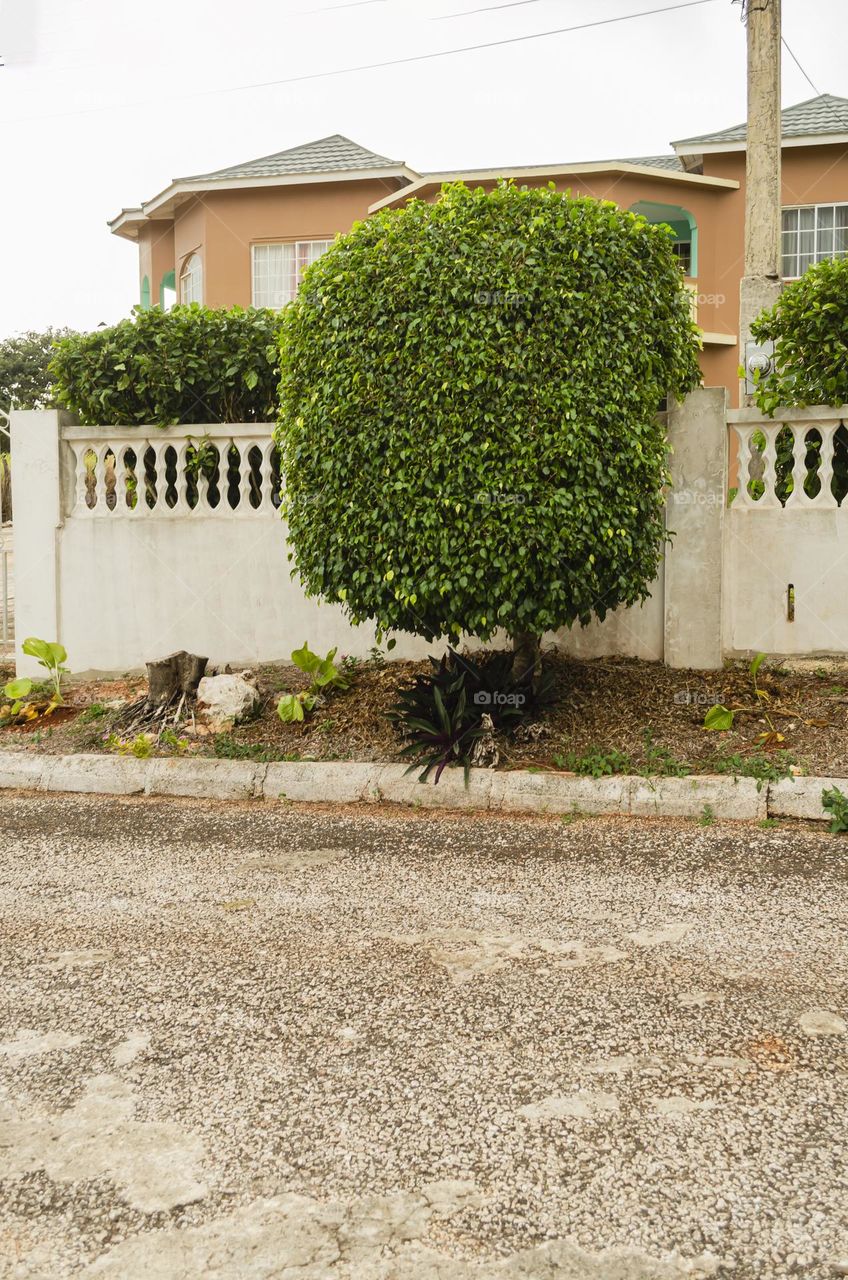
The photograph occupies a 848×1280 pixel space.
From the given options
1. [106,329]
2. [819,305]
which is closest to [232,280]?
[106,329]

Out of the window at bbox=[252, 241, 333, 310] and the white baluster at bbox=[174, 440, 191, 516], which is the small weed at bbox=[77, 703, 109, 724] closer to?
the white baluster at bbox=[174, 440, 191, 516]

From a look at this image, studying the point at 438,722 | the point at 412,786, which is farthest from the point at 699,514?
the point at 412,786

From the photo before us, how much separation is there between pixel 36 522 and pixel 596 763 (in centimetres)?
534

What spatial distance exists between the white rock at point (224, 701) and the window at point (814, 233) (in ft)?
50.6

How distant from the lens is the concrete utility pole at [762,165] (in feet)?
34.1

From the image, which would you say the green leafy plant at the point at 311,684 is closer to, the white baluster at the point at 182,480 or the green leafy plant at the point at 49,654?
the white baluster at the point at 182,480

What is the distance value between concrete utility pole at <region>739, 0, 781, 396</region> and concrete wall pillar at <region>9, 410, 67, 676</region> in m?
6.58

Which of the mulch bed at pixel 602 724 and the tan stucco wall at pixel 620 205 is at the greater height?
the tan stucco wall at pixel 620 205

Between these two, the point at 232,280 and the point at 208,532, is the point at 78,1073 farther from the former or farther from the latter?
the point at 232,280

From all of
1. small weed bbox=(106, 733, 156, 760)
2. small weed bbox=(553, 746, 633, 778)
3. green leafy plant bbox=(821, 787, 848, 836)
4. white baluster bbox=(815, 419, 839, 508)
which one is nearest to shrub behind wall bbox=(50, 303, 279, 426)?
small weed bbox=(106, 733, 156, 760)

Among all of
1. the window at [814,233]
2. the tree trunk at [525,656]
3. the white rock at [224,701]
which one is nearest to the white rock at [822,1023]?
the tree trunk at [525,656]

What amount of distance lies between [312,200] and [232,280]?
2148 mm

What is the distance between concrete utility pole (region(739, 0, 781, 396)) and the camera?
10.4 meters

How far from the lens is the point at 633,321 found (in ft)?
21.1
